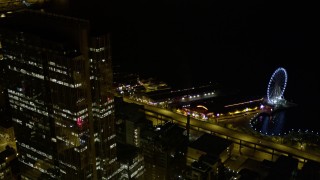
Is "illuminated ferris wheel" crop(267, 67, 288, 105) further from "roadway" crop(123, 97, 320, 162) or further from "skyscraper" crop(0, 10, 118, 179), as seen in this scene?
"skyscraper" crop(0, 10, 118, 179)

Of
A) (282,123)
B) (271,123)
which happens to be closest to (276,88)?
(282,123)

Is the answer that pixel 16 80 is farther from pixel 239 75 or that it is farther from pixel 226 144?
pixel 239 75

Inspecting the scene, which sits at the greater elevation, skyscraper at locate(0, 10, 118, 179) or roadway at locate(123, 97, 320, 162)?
skyscraper at locate(0, 10, 118, 179)

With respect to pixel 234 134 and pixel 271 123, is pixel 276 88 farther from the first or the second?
pixel 234 134

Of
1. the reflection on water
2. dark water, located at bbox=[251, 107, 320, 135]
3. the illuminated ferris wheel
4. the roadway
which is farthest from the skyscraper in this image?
the illuminated ferris wheel

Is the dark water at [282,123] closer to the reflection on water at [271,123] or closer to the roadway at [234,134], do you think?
the reflection on water at [271,123]

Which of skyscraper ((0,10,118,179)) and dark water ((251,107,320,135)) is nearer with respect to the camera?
skyscraper ((0,10,118,179))
